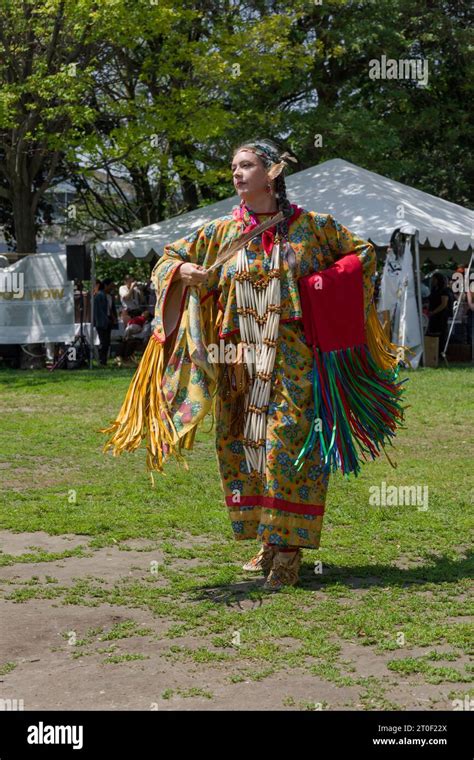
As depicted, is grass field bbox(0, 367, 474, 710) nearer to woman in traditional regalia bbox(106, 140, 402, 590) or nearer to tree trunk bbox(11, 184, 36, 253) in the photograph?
woman in traditional regalia bbox(106, 140, 402, 590)

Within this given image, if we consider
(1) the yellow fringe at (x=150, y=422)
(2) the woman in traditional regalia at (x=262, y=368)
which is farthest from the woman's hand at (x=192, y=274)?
(1) the yellow fringe at (x=150, y=422)

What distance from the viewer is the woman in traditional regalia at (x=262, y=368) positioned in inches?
213

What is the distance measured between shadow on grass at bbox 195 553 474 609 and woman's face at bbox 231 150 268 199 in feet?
6.09

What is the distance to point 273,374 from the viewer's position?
546 centimetres

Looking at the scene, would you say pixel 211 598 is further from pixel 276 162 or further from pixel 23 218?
pixel 23 218

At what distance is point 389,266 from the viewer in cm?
1822

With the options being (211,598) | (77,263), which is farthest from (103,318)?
(211,598)

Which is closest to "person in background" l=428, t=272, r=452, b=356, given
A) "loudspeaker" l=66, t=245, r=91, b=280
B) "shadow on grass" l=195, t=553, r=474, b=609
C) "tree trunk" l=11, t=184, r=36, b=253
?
"loudspeaker" l=66, t=245, r=91, b=280

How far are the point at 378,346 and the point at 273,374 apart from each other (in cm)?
70

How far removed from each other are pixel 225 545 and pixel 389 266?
12424 millimetres

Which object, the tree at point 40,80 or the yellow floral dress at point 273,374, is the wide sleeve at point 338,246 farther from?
the tree at point 40,80

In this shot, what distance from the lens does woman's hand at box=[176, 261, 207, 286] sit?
18.0ft

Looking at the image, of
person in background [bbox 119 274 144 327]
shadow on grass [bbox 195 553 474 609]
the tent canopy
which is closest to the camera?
shadow on grass [bbox 195 553 474 609]
